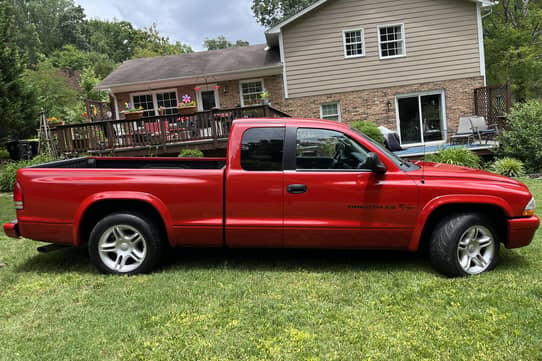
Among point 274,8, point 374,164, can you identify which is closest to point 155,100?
point 374,164

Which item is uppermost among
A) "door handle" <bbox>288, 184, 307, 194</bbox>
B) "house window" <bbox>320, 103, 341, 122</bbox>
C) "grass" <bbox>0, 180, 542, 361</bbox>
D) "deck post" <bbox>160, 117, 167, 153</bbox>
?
"house window" <bbox>320, 103, 341, 122</bbox>

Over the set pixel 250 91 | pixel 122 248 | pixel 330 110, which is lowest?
pixel 122 248

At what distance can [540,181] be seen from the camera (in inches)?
371

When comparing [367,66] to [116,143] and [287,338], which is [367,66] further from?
[287,338]

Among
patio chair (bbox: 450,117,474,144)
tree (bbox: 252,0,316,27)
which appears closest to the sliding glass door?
patio chair (bbox: 450,117,474,144)

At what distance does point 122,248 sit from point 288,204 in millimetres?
1920

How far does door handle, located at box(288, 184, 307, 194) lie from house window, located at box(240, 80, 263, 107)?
Result: 12034mm

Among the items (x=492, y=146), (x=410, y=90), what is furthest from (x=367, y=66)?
(x=492, y=146)

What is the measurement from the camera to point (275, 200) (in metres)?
4.02

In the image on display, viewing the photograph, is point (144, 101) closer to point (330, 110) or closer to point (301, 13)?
point (301, 13)

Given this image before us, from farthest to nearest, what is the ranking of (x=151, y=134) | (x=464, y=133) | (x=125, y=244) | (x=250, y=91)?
(x=250, y=91) < (x=464, y=133) < (x=151, y=134) < (x=125, y=244)

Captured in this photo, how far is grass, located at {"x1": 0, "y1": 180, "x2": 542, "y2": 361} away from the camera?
2764 millimetres

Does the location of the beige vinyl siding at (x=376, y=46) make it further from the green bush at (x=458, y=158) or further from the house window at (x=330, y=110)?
the green bush at (x=458, y=158)

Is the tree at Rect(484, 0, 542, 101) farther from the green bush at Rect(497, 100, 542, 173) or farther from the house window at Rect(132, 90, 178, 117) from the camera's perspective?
the house window at Rect(132, 90, 178, 117)
